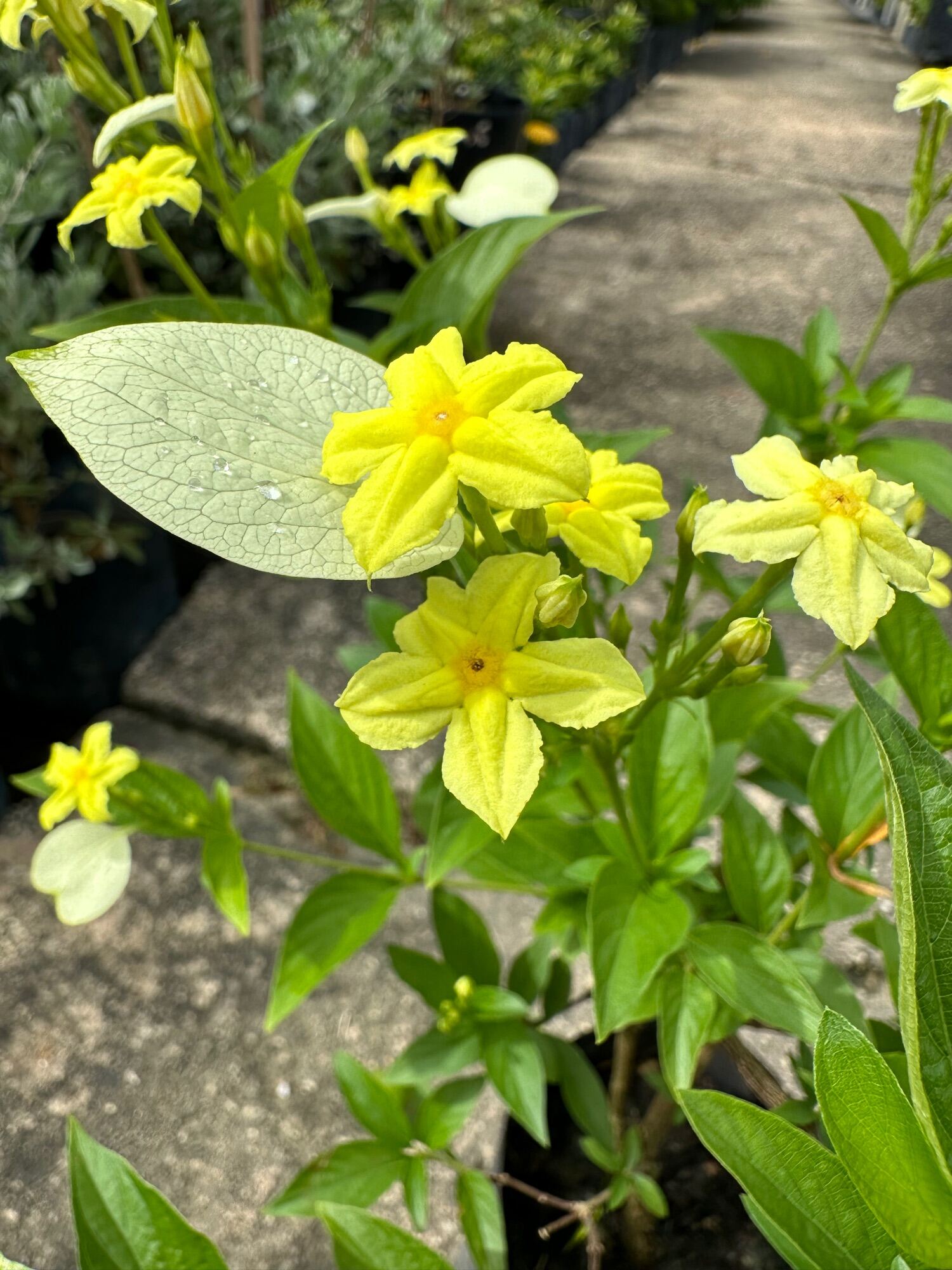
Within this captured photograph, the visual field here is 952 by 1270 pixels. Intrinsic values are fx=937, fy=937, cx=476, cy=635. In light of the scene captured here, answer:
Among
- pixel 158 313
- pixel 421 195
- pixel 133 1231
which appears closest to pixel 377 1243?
pixel 133 1231

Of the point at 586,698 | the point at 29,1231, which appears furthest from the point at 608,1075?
the point at 586,698

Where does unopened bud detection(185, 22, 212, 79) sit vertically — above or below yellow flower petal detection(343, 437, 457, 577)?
above

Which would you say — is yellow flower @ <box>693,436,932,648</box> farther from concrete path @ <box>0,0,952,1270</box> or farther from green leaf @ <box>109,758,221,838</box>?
concrete path @ <box>0,0,952,1270</box>

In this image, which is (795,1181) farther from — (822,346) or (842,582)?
(822,346)

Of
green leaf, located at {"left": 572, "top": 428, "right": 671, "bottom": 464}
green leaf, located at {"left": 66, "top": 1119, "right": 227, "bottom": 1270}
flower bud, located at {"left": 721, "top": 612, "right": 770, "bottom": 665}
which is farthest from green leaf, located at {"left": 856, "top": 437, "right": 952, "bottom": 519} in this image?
green leaf, located at {"left": 66, "top": 1119, "right": 227, "bottom": 1270}

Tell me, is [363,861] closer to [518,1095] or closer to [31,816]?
[31,816]

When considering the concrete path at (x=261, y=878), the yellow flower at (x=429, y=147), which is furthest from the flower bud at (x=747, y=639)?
the concrete path at (x=261, y=878)

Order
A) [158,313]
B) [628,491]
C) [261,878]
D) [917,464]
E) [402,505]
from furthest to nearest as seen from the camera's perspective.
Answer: [261,878] → [917,464] → [158,313] → [628,491] → [402,505]
